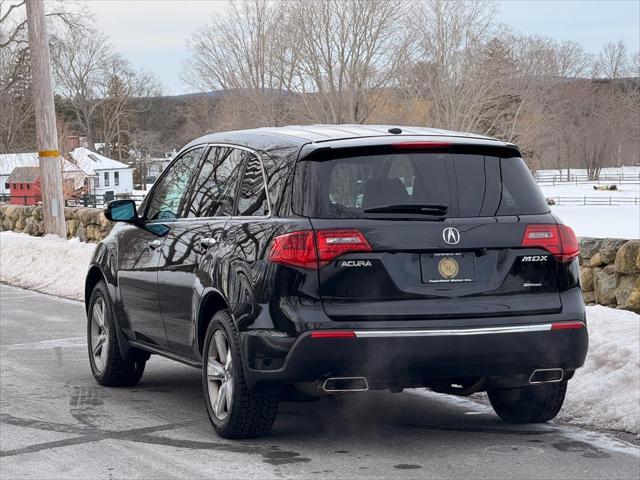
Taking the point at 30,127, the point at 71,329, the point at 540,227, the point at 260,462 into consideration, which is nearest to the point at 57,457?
the point at 260,462

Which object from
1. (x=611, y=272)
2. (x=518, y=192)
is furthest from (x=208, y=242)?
(x=611, y=272)

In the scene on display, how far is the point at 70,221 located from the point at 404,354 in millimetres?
21410

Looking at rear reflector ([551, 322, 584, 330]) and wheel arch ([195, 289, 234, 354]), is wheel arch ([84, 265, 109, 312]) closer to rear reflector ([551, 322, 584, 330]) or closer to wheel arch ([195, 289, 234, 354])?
wheel arch ([195, 289, 234, 354])

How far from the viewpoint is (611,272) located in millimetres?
12344

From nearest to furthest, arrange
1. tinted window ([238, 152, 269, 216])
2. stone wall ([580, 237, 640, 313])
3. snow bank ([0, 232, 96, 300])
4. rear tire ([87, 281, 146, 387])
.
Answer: tinted window ([238, 152, 269, 216]) → rear tire ([87, 281, 146, 387]) → stone wall ([580, 237, 640, 313]) → snow bank ([0, 232, 96, 300])

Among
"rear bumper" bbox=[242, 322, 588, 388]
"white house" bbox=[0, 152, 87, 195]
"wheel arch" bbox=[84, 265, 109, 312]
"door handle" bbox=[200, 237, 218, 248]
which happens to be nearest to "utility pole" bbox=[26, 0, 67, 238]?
"wheel arch" bbox=[84, 265, 109, 312]

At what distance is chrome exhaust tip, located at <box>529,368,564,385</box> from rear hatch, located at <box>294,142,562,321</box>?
1.10 feet

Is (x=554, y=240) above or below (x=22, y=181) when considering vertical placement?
above

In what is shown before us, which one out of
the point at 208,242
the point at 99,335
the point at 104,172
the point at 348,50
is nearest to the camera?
the point at 208,242

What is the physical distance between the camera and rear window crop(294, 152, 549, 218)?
6.54 m

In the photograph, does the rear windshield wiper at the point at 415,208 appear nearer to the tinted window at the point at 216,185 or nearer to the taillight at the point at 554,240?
the taillight at the point at 554,240

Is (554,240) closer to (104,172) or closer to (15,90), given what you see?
(15,90)

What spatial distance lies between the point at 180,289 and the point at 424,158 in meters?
1.89

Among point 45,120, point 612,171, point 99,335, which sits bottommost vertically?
point 612,171
